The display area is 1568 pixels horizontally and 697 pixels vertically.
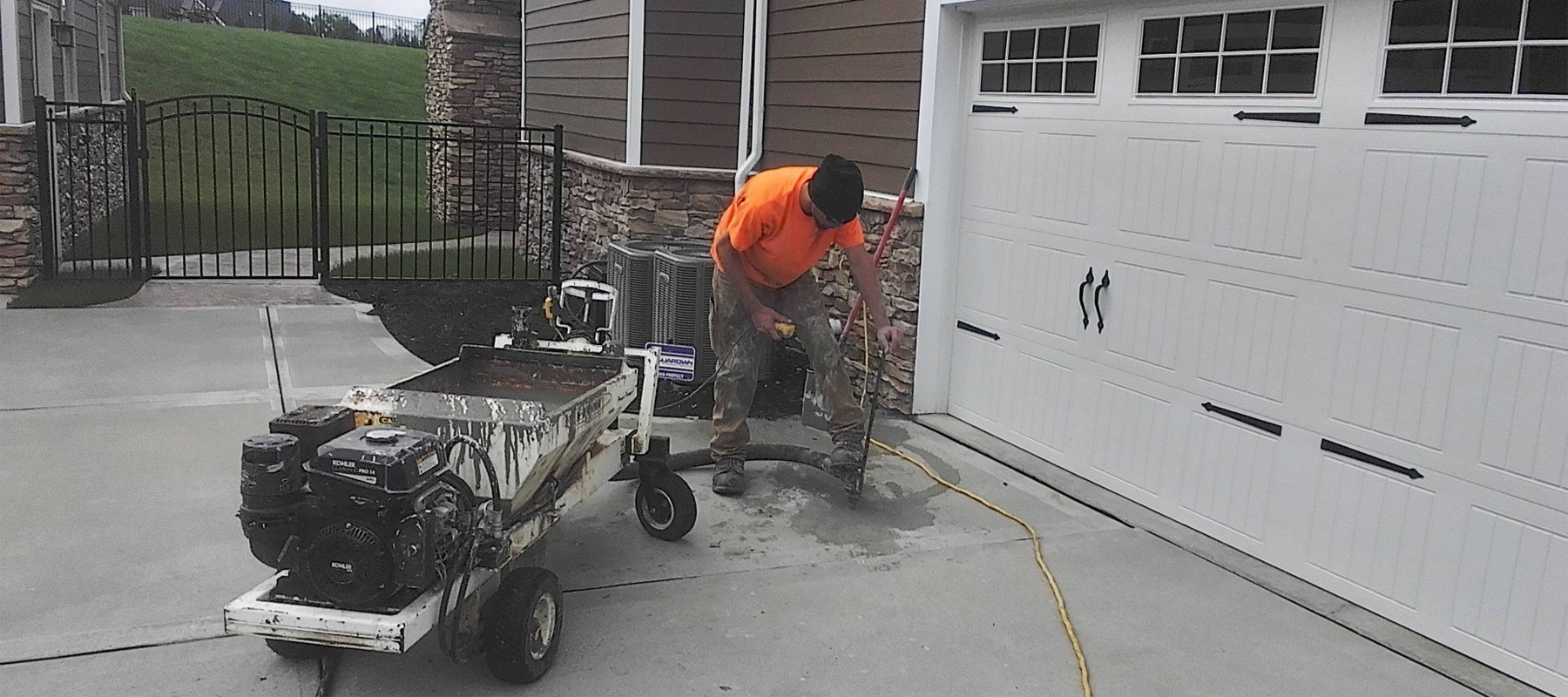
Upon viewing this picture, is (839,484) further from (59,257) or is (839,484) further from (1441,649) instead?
(59,257)

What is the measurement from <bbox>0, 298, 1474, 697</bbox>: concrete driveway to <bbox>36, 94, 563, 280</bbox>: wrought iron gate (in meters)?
4.12

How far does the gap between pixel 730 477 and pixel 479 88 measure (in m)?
12.4

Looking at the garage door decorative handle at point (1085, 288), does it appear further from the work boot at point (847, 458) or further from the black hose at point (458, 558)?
the black hose at point (458, 558)

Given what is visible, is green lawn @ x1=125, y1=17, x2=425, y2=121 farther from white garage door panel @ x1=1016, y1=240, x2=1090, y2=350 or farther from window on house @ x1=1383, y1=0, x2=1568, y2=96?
window on house @ x1=1383, y1=0, x2=1568, y2=96

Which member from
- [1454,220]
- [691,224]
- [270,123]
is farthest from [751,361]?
[270,123]

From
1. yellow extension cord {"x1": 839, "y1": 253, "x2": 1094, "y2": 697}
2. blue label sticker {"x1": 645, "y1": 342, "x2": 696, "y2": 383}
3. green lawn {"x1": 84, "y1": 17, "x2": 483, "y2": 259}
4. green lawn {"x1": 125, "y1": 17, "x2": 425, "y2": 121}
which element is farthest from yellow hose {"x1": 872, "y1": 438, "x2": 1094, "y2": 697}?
green lawn {"x1": 125, "y1": 17, "x2": 425, "y2": 121}

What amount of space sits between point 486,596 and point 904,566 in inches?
69.9

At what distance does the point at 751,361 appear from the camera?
18.0 feet

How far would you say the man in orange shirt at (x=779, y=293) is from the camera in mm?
5113

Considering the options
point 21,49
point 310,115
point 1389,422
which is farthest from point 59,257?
point 1389,422

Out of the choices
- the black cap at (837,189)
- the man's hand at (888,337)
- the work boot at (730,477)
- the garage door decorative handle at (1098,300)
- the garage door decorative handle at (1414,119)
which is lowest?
the work boot at (730,477)

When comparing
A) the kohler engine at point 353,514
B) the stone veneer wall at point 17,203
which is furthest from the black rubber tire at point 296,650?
the stone veneer wall at point 17,203

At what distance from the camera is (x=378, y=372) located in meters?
7.46

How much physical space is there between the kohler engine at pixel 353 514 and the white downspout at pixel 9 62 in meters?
7.67
